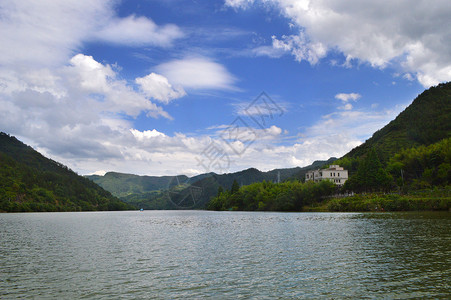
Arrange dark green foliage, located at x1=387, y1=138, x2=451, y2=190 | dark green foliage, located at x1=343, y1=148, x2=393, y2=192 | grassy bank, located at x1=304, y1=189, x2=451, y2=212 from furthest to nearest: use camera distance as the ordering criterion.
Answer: dark green foliage, located at x1=343, y1=148, x2=393, y2=192, dark green foliage, located at x1=387, y1=138, x2=451, y2=190, grassy bank, located at x1=304, y1=189, x2=451, y2=212

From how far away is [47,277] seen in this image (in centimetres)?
2572

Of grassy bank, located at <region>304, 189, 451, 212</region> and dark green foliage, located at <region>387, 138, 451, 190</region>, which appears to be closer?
grassy bank, located at <region>304, 189, 451, 212</region>

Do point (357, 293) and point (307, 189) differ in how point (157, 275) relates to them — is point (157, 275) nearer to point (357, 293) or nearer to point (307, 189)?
point (357, 293)

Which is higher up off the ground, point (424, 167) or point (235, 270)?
point (424, 167)

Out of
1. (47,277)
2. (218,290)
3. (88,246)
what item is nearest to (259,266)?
(218,290)

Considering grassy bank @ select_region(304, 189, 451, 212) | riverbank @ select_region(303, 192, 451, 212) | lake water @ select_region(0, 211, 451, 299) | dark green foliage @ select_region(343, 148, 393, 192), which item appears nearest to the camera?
lake water @ select_region(0, 211, 451, 299)

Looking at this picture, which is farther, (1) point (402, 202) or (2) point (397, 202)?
(2) point (397, 202)

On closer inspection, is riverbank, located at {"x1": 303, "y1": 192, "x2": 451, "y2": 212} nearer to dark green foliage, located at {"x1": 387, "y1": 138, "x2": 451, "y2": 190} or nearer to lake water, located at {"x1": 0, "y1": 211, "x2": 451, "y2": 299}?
dark green foliage, located at {"x1": 387, "y1": 138, "x2": 451, "y2": 190}

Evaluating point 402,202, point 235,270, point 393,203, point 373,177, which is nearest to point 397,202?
point 393,203

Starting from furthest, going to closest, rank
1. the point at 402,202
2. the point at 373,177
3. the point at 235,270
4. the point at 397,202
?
1. the point at 373,177
2. the point at 397,202
3. the point at 402,202
4. the point at 235,270

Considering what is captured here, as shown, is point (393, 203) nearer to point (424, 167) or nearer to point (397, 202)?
point (397, 202)

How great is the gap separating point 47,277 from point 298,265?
20608mm

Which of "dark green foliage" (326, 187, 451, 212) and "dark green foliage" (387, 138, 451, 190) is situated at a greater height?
"dark green foliage" (387, 138, 451, 190)

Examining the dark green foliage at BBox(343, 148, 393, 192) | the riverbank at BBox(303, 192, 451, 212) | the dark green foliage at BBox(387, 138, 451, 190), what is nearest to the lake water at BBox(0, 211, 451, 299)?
the riverbank at BBox(303, 192, 451, 212)
